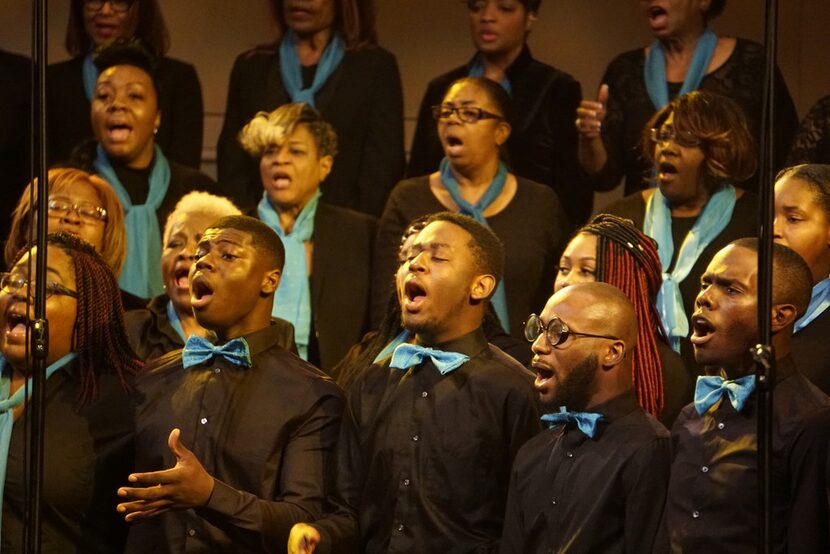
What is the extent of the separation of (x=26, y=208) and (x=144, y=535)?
1694 millimetres

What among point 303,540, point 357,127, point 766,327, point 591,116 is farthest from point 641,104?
point 766,327

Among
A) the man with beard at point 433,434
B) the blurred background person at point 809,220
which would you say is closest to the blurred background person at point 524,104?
the blurred background person at point 809,220

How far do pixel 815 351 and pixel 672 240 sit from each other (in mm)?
1047

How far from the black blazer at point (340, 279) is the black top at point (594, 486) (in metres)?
1.76

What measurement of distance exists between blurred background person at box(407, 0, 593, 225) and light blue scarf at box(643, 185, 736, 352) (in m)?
0.71

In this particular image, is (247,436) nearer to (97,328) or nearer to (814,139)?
(97,328)

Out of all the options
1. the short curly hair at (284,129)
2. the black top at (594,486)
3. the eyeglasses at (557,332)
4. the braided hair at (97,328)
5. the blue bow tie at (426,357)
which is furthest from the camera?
the short curly hair at (284,129)

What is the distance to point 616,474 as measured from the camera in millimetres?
3904

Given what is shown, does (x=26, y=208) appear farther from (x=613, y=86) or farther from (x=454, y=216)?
(x=613, y=86)

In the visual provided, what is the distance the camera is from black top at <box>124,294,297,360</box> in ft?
17.1

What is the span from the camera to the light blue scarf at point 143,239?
6.01m

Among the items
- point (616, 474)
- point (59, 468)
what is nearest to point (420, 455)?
point (616, 474)

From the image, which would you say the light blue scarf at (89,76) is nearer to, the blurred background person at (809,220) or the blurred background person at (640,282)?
the blurred background person at (640,282)

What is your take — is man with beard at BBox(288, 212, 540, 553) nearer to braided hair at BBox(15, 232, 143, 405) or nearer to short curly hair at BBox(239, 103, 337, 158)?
braided hair at BBox(15, 232, 143, 405)
